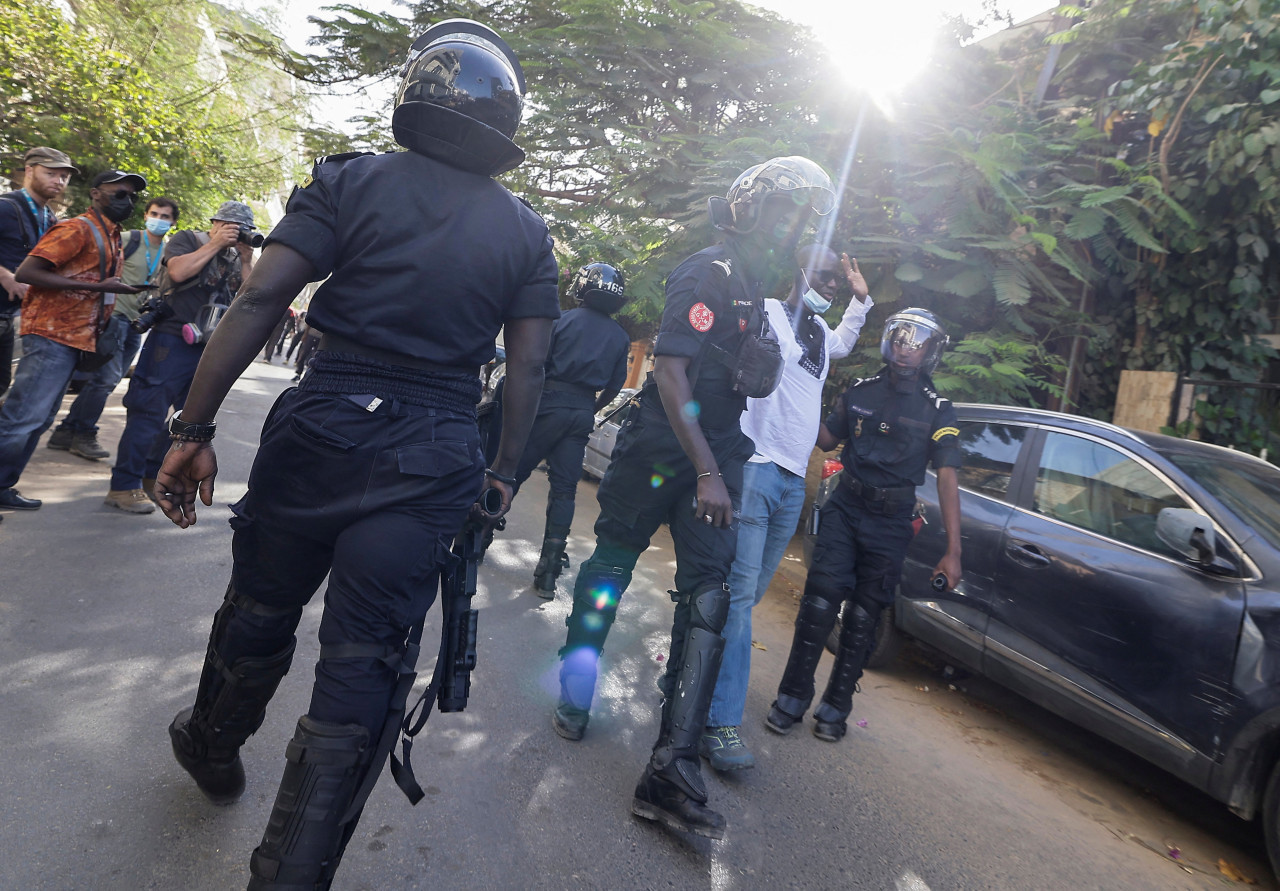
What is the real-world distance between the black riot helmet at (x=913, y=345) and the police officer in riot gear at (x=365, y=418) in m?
2.22

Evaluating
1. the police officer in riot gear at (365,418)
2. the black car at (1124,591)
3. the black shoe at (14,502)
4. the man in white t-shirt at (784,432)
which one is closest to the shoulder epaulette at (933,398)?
the man in white t-shirt at (784,432)

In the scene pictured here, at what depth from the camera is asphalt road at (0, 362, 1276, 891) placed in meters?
2.21

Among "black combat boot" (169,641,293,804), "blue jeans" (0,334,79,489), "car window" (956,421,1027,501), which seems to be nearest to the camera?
"black combat boot" (169,641,293,804)

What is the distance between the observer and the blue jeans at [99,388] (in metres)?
5.77

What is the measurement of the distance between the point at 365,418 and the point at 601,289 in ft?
11.7

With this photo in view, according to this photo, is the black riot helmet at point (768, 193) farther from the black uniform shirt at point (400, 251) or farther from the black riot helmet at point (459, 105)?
the black uniform shirt at point (400, 251)

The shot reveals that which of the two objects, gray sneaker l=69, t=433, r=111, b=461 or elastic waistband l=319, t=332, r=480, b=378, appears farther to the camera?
gray sneaker l=69, t=433, r=111, b=461

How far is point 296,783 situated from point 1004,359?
591cm

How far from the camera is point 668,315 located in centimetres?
277

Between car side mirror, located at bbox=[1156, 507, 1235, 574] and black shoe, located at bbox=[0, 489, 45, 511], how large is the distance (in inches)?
223

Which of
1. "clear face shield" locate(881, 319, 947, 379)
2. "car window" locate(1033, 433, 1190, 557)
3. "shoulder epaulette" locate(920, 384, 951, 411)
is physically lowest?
"car window" locate(1033, 433, 1190, 557)

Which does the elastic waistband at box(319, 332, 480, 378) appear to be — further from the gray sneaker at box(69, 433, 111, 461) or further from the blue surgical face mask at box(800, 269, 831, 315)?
the gray sneaker at box(69, 433, 111, 461)

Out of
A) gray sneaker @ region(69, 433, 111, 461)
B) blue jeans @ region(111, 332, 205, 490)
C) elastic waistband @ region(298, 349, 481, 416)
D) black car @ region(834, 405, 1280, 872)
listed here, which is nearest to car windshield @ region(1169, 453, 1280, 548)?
black car @ region(834, 405, 1280, 872)

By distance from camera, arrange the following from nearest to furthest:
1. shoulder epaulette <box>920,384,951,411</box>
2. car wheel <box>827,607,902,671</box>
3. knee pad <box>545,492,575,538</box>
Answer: shoulder epaulette <box>920,384,951,411</box> < car wheel <box>827,607,902,671</box> < knee pad <box>545,492,575,538</box>
